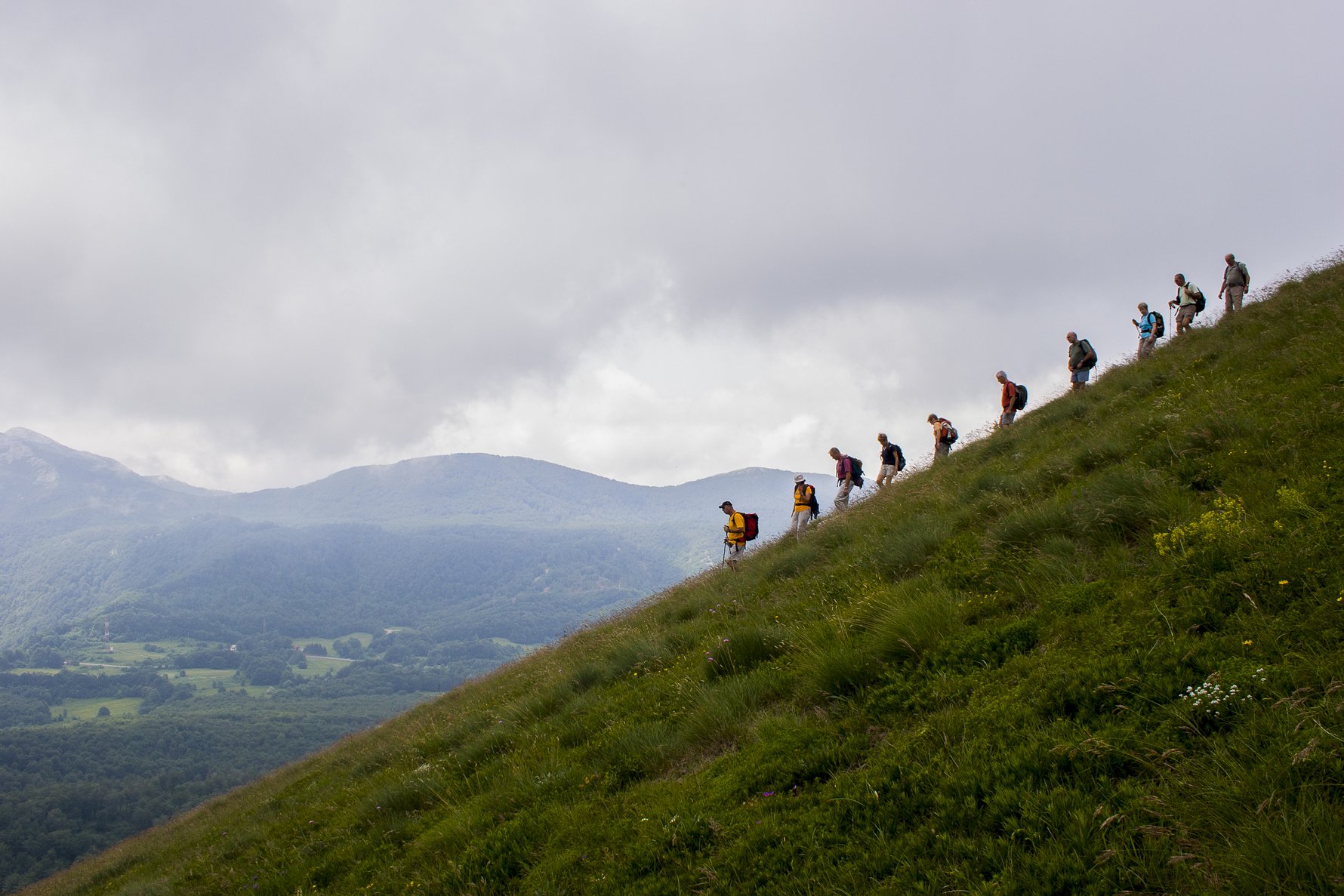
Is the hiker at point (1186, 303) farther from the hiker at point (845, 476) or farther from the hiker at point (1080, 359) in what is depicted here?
the hiker at point (845, 476)

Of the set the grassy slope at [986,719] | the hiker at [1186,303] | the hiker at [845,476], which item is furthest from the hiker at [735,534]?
the hiker at [1186,303]

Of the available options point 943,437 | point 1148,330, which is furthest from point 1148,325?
point 943,437

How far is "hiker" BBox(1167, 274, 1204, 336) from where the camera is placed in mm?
17969

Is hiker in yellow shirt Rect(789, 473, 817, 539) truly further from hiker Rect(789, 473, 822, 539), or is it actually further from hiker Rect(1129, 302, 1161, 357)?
hiker Rect(1129, 302, 1161, 357)

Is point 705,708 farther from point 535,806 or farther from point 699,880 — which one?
point 699,880

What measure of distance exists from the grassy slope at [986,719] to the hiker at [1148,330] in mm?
6932

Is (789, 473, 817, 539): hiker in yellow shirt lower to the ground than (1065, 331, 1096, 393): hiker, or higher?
lower

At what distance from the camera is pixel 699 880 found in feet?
14.4

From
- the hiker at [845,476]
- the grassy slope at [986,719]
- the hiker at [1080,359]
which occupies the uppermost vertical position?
the hiker at [1080,359]

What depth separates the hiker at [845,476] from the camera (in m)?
19.9

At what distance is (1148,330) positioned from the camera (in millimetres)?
17828

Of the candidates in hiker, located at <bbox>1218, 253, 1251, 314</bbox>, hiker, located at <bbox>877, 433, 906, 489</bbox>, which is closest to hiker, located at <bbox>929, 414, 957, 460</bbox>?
hiker, located at <bbox>877, 433, 906, 489</bbox>

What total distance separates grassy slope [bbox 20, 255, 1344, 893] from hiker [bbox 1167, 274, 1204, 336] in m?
7.96

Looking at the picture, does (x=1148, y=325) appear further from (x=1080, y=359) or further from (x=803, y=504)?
(x=803, y=504)
